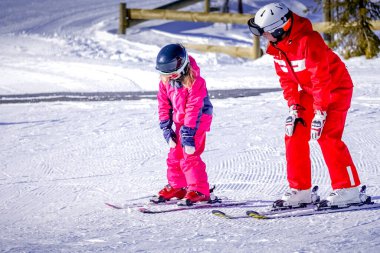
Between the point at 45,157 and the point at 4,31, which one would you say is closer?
the point at 45,157

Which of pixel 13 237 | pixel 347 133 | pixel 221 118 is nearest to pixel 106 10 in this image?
pixel 221 118

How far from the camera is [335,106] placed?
577 centimetres

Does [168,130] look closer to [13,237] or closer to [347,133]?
[13,237]

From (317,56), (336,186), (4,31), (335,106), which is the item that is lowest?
(4,31)

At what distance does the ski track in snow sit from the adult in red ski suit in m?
0.39

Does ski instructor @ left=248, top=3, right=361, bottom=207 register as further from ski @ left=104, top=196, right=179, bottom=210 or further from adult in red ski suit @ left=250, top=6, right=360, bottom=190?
ski @ left=104, top=196, right=179, bottom=210

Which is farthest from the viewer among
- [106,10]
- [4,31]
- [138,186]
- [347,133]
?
[106,10]

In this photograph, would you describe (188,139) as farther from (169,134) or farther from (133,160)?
(133,160)

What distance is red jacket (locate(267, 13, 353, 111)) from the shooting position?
5.59m

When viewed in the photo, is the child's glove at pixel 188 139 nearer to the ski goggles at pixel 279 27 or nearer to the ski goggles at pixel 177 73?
the ski goggles at pixel 177 73

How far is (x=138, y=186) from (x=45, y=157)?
1875 millimetres

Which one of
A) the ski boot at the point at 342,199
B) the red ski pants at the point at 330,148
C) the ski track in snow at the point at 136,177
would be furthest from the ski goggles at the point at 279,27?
the ski track in snow at the point at 136,177

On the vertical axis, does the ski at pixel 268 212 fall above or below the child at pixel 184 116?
below

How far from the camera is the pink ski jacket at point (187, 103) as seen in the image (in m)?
6.08
